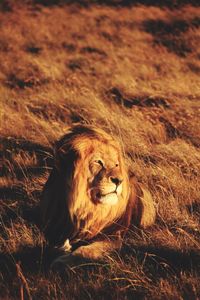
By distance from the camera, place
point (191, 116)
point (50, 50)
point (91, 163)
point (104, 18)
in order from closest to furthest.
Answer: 1. point (91, 163)
2. point (191, 116)
3. point (50, 50)
4. point (104, 18)

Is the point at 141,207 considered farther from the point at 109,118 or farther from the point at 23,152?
the point at 109,118

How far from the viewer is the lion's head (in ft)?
11.5

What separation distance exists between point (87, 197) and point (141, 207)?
0.63 meters

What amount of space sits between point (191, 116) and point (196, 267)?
3410 millimetres

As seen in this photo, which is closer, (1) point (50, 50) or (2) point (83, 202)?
(2) point (83, 202)

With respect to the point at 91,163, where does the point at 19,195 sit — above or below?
below

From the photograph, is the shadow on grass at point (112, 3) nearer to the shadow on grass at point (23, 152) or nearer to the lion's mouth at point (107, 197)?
the shadow on grass at point (23, 152)

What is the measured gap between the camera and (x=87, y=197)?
3559 mm

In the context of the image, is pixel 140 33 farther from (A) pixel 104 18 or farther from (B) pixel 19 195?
(B) pixel 19 195

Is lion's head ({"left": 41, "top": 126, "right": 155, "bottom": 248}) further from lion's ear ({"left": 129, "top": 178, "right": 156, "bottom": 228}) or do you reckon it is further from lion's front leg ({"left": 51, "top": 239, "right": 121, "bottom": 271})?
lion's ear ({"left": 129, "top": 178, "right": 156, "bottom": 228})

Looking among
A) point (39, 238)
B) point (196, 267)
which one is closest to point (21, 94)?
point (39, 238)

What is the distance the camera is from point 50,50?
10672 mm

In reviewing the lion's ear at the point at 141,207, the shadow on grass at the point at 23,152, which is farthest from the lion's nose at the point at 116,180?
the shadow on grass at the point at 23,152

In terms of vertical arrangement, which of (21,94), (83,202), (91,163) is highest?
(91,163)
